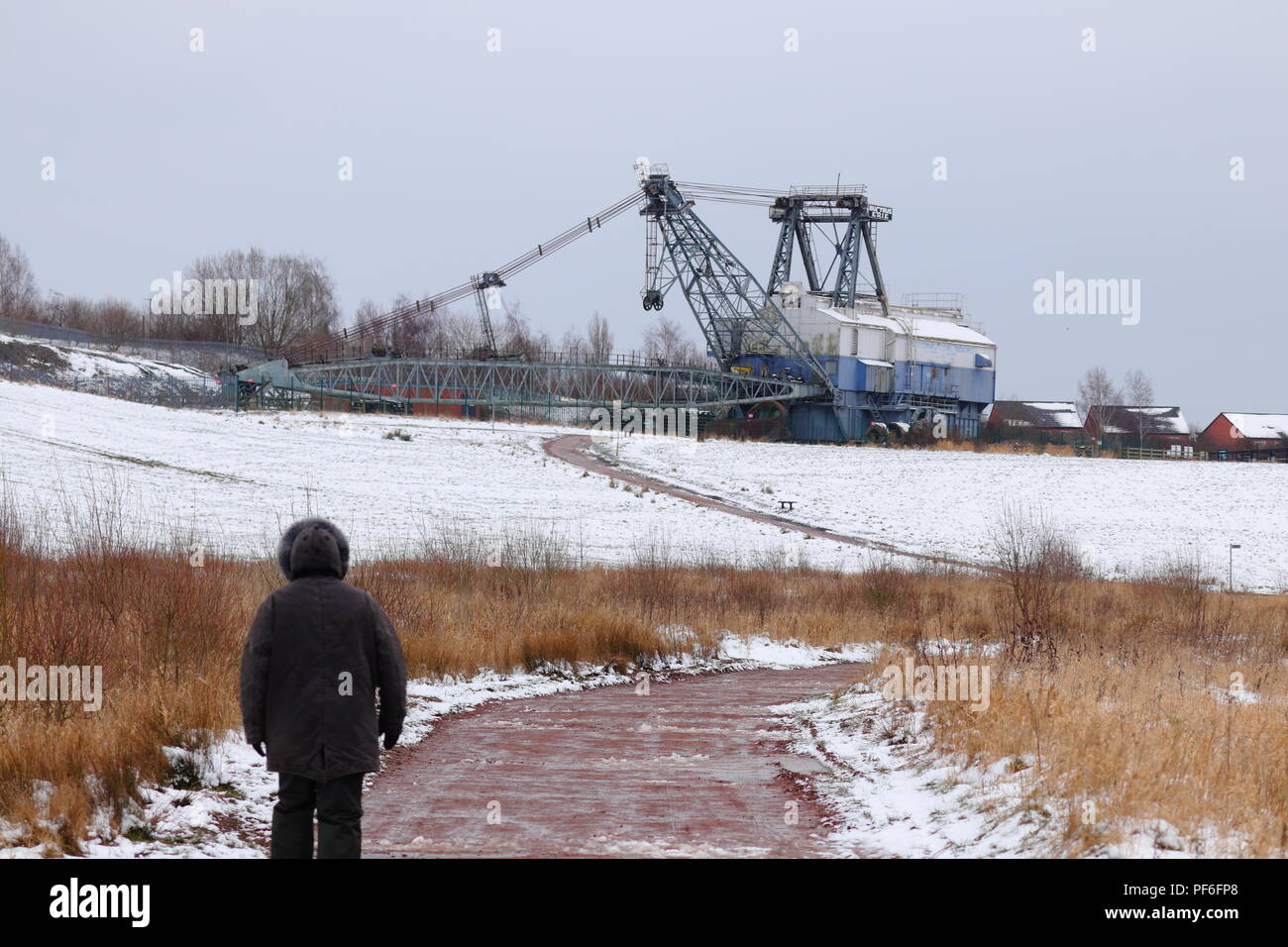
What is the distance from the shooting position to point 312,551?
6828mm

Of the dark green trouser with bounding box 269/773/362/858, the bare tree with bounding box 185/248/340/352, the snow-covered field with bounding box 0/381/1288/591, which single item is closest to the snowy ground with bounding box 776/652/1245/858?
the dark green trouser with bounding box 269/773/362/858

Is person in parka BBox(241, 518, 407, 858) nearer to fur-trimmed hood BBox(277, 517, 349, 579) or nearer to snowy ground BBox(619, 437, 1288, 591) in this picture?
fur-trimmed hood BBox(277, 517, 349, 579)

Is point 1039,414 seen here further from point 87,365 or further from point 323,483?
point 323,483

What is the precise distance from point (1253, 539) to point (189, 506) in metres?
33.0

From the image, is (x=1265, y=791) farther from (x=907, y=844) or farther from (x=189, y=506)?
(x=189, y=506)

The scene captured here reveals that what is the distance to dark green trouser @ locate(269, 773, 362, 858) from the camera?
21.6ft

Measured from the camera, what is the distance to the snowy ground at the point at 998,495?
40.3m

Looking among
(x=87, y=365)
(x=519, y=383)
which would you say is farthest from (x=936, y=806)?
(x=87, y=365)

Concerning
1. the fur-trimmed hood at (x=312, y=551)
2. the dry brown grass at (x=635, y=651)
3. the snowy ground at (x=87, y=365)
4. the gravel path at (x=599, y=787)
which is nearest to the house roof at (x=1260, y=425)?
the snowy ground at (x=87, y=365)

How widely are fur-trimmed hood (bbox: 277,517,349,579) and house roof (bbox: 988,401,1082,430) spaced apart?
112 m

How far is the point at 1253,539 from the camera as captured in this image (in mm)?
42875

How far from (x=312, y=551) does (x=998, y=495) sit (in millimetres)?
48261

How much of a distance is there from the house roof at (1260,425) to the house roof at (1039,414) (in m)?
13.0
